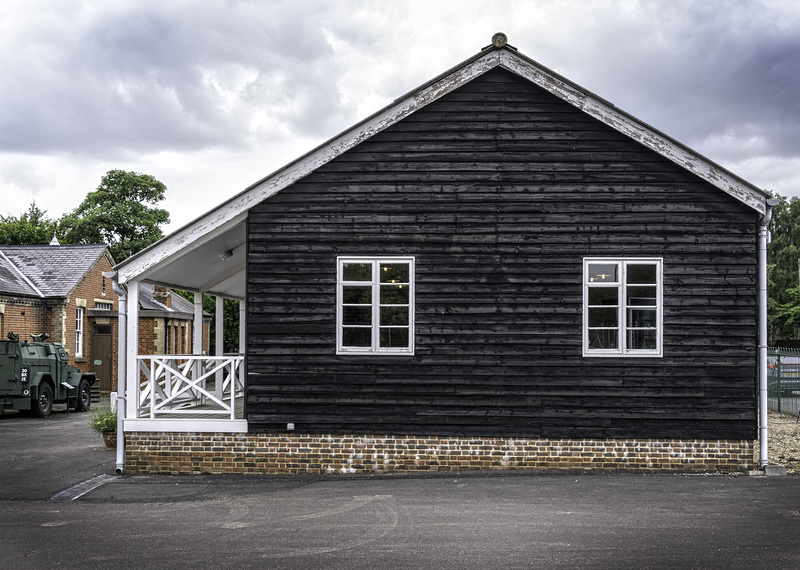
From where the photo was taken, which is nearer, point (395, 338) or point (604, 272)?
point (604, 272)

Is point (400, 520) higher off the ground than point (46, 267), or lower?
lower

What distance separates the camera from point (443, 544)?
8352 millimetres

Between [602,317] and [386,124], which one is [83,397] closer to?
[386,124]

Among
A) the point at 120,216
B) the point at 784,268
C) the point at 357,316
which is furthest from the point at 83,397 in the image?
the point at 784,268

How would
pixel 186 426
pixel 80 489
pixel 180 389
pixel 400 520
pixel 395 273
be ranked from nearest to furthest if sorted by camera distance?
pixel 400 520 → pixel 80 489 → pixel 186 426 → pixel 395 273 → pixel 180 389

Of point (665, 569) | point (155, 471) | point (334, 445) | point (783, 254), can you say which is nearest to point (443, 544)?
point (665, 569)

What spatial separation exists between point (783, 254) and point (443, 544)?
65508mm

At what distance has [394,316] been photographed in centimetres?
1316

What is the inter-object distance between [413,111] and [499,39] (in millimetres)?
1649

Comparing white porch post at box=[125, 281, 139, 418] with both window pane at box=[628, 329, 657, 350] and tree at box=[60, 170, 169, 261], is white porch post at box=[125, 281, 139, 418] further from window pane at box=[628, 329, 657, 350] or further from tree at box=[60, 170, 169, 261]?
tree at box=[60, 170, 169, 261]

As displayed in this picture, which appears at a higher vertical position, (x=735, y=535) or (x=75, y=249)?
(x=75, y=249)

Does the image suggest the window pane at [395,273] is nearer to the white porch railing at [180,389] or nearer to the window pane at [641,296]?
the white porch railing at [180,389]

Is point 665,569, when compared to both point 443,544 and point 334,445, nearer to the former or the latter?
point 443,544

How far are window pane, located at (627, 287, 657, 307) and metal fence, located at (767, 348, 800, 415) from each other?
12822 millimetres
